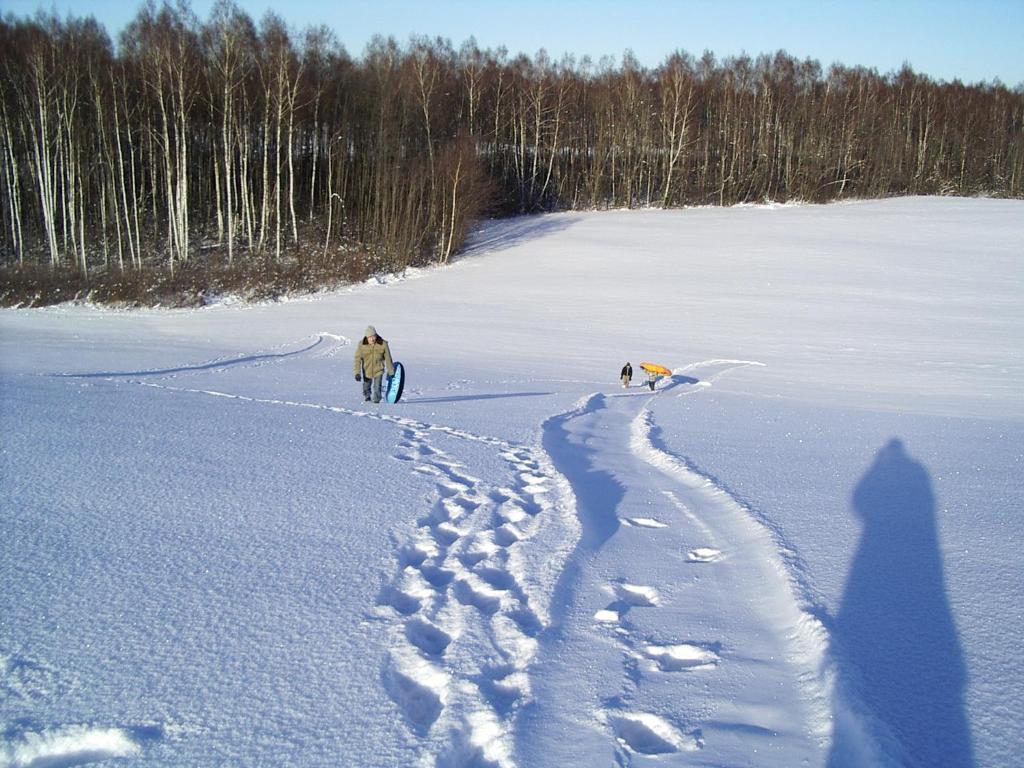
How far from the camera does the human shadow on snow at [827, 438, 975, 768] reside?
2932 millimetres

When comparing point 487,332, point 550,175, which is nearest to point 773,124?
point 550,175

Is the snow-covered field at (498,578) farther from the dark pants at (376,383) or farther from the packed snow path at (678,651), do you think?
the dark pants at (376,383)

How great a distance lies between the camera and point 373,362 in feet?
34.9

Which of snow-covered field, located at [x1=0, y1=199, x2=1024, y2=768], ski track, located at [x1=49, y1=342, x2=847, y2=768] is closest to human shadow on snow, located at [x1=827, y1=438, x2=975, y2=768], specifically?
snow-covered field, located at [x1=0, y1=199, x2=1024, y2=768]

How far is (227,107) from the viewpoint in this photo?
2970cm

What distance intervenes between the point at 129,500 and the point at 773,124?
5718 cm

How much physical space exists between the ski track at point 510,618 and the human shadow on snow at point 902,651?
17cm

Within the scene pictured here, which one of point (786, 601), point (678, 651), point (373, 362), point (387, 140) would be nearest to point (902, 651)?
point (786, 601)

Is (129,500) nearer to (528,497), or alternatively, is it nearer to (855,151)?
(528,497)

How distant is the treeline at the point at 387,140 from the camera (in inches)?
1210

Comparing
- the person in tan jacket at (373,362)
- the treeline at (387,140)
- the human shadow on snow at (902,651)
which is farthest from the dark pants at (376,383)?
the treeline at (387,140)

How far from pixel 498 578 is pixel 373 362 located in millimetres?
6724

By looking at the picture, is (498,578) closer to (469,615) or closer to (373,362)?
(469,615)

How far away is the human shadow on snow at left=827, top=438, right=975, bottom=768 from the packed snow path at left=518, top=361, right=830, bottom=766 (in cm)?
18
